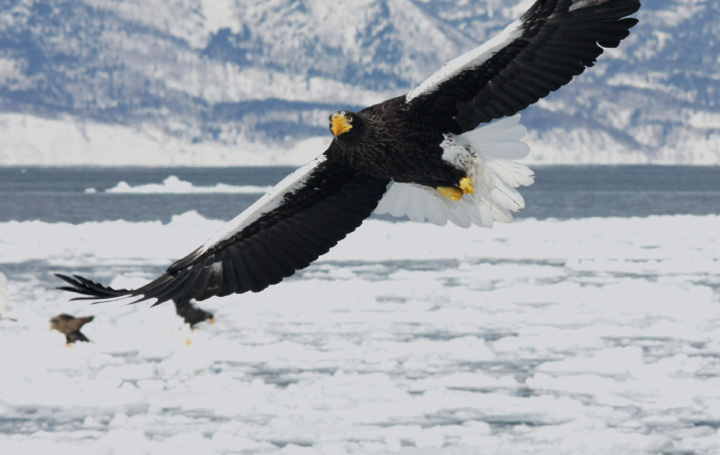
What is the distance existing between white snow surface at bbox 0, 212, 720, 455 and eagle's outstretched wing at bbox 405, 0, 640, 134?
11.7ft

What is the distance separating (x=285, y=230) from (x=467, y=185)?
112 centimetres

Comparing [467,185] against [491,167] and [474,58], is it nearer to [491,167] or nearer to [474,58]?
[491,167]

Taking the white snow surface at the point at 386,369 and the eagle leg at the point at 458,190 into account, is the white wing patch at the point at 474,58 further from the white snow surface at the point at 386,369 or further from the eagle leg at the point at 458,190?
the white snow surface at the point at 386,369

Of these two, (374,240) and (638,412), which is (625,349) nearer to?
(638,412)

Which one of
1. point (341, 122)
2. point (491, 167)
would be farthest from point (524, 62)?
point (341, 122)

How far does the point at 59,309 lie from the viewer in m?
15.3

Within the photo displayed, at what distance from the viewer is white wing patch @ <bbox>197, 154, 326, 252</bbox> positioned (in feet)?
21.7

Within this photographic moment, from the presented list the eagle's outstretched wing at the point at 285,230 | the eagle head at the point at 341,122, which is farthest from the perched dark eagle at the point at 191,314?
the eagle head at the point at 341,122

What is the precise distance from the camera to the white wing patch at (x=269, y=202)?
21.7 feet

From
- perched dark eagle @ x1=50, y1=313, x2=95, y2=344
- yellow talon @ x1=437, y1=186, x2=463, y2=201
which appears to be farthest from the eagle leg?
perched dark eagle @ x1=50, y1=313, x2=95, y2=344

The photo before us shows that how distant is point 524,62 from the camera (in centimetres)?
614

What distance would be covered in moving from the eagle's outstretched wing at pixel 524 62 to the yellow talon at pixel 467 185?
27 centimetres

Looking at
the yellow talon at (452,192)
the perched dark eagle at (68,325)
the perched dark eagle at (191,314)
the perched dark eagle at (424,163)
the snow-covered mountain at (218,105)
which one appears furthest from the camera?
the snow-covered mountain at (218,105)

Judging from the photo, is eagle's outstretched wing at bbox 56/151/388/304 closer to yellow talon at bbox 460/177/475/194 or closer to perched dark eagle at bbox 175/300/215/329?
yellow talon at bbox 460/177/475/194
